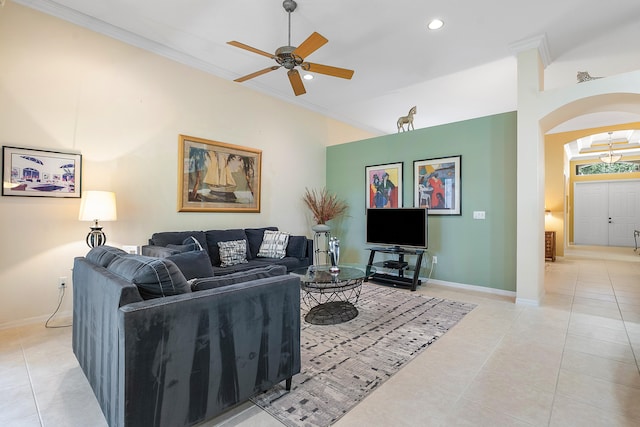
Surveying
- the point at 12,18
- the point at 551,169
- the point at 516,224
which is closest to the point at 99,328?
the point at 12,18

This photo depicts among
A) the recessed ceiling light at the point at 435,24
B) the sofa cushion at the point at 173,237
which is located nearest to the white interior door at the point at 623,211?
the recessed ceiling light at the point at 435,24

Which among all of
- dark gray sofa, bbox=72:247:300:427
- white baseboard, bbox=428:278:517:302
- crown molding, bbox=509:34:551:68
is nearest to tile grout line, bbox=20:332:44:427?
dark gray sofa, bbox=72:247:300:427

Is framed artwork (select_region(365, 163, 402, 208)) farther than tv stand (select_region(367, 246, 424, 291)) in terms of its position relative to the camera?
Yes

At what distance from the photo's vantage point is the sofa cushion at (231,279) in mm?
1644

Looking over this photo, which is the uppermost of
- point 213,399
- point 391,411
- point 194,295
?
point 194,295

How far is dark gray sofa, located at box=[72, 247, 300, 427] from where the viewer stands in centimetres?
130

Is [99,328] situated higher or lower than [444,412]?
higher

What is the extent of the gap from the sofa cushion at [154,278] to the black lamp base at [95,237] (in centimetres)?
→ 202

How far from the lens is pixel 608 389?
6.37ft

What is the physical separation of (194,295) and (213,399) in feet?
1.78

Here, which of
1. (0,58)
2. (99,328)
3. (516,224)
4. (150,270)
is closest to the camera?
(150,270)

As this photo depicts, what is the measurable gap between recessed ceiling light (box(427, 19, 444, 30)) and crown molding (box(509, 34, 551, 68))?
1.05 m

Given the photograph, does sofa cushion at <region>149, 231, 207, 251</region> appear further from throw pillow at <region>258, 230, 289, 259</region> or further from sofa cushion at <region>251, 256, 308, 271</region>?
throw pillow at <region>258, 230, 289, 259</region>

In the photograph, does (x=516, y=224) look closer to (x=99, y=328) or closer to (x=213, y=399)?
(x=213, y=399)
